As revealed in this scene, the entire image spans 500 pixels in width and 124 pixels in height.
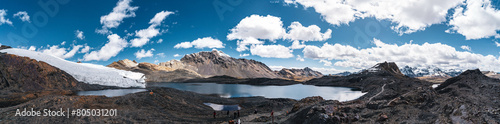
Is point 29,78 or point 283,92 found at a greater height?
point 29,78

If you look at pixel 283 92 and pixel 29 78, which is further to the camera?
pixel 283 92

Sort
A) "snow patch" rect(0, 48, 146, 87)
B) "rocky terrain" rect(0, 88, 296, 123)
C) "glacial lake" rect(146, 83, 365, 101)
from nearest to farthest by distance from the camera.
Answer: "rocky terrain" rect(0, 88, 296, 123), "glacial lake" rect(146, 83, 365, 101), "snow patch" rect(0, 48, 146, 87)

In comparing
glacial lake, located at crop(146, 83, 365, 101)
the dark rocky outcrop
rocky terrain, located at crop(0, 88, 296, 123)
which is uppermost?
the dark rocky outcrop

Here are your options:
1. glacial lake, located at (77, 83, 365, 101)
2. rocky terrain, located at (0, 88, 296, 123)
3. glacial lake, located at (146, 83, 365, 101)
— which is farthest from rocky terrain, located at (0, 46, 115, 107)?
glacial lake, located at (146, 83, 365, 101)

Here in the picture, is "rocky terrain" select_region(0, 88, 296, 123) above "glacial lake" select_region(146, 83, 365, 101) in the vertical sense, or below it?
above

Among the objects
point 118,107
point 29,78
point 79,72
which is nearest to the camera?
point 118,107

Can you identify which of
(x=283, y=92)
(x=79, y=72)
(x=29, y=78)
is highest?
(x=79, y=72)

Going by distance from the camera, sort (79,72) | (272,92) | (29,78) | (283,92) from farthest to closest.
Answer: (283,92) < (272,92) < (79,72) < (29,78)

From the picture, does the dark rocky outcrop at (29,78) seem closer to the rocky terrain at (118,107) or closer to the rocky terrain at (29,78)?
the rocky terrain at (29,78)

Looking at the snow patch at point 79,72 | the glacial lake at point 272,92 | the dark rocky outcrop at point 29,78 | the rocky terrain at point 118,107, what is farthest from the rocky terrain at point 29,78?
the rocky terrain at point 118,107

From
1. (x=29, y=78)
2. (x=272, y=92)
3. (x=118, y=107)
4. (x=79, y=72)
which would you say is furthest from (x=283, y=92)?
(x=79, y=72)

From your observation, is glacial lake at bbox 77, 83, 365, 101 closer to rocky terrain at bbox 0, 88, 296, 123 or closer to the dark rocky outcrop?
the dark rocky outcrop

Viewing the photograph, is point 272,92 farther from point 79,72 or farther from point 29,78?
point 79,72

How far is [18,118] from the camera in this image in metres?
23.9
